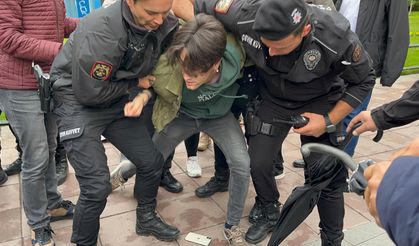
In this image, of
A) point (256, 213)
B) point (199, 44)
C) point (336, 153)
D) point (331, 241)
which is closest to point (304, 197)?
point (336, 153)

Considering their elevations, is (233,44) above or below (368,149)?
above

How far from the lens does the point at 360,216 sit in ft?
10.4

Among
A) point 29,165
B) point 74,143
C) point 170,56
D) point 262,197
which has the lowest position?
point 262,197

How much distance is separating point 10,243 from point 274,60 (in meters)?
2.24

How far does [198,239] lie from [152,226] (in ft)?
1.16

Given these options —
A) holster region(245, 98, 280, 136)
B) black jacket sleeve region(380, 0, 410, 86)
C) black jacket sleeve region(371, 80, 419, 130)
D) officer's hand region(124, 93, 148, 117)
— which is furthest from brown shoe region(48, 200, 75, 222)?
black jacket sleeve region(380, 0, 410, 86)

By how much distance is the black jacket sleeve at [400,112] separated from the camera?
6.89 feet

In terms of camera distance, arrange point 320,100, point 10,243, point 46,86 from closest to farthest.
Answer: point 46,86 → point 320,100 → point 10,243

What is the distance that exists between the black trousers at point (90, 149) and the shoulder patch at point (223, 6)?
0.86 metres

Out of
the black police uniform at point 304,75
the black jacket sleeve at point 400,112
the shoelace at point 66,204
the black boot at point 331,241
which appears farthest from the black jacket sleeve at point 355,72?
the shoelace at point 66,204

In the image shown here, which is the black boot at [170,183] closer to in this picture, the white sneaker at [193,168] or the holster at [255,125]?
the white sneaker at [193,168]

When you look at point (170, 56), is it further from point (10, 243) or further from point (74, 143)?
point (10, 243)

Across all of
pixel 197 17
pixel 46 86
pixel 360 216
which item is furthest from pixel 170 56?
pixel 360 216

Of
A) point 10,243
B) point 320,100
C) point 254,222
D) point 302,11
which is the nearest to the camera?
point 302,11
